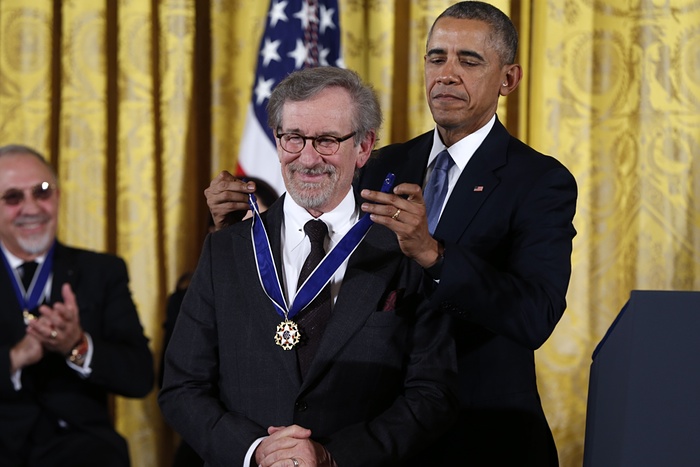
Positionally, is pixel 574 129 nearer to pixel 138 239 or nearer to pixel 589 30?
pixel 589 30

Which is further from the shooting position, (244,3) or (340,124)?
(244,3)

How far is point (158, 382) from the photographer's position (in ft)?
15.4

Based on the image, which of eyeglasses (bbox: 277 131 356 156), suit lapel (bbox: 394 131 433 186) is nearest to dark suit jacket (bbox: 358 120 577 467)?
suit lapel (bbox: 394 131 433 186)

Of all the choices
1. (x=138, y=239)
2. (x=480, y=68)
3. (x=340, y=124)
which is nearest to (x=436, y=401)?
(x=340, y=124)

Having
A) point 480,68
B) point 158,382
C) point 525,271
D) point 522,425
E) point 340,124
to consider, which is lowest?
point 158,382

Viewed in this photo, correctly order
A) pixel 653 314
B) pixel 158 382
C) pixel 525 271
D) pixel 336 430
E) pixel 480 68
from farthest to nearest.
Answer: pixel 158 382 → pixel 480 68 → pixel 525 271 → pixel 336 430 → pixel 653 314

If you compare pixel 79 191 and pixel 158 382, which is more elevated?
pixel 79 191

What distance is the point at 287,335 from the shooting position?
214 centimetres

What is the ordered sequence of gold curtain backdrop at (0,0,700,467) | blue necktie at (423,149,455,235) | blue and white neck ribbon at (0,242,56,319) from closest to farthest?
blue necktie at (423,149,455,235), blue and white neck ribbon at (0,242,56,319), gold curtain backdrop at (0,0,700,467)

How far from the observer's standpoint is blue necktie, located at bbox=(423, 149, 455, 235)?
8.33 ft

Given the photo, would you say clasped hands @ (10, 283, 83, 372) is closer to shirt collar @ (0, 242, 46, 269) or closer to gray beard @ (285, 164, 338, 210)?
shirt collar @ (0, 242, 46, 269)

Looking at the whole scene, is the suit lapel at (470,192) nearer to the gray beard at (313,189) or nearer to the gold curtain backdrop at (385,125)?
the gray beard at (313,189)

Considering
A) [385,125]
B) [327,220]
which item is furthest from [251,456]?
[385,125]

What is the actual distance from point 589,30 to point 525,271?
2771mm
